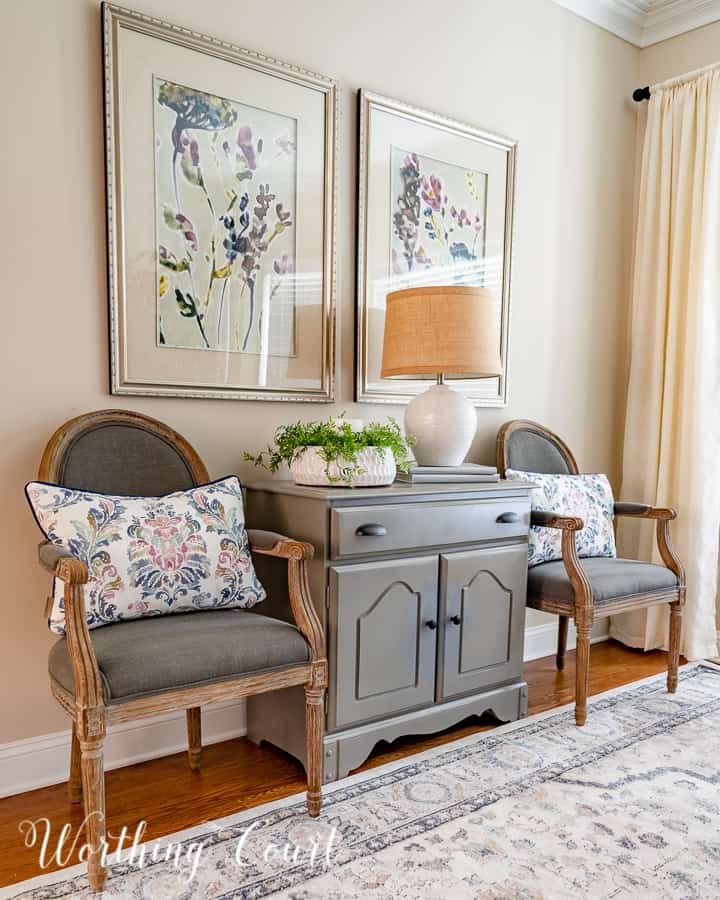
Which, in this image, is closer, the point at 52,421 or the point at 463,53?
the point at 52,421

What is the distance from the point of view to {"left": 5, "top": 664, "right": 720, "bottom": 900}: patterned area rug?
156cm

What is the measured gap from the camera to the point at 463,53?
2.85 meters

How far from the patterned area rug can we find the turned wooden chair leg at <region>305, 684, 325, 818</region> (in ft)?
0.15

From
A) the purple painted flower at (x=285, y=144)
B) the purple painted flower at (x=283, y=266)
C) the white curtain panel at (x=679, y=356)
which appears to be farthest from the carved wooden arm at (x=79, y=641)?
the white curtain panel at (x=679, y=356)

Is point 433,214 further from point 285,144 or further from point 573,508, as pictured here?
point 573,508

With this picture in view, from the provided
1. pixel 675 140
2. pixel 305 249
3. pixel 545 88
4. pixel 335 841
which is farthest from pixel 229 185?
pixel 675 140

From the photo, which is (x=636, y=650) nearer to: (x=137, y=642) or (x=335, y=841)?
(x=335, y=841)

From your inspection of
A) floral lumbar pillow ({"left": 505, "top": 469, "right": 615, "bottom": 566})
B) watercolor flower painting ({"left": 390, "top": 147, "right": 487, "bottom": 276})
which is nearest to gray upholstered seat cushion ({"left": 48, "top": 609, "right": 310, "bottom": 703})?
floral lumbar pillow ({"left": 505, "top": 469, "right": 615, "bottom": 566})

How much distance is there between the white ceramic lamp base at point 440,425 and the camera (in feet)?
8.05

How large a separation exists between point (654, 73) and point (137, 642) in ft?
11.2

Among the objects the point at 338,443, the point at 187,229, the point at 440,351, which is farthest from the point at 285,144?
the point at 338,443

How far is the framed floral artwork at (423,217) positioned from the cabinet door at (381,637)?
76 cm

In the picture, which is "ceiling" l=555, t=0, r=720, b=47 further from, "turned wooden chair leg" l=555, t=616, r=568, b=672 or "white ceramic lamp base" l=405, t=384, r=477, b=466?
"turned wooden chair leg" l=555, t=616, r=568, b=672

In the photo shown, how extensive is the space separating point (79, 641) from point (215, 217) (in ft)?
4.42
